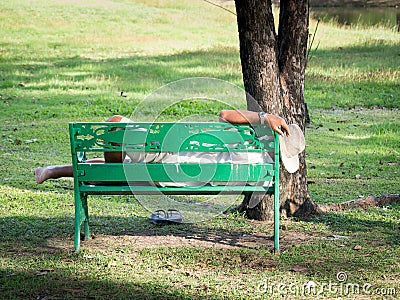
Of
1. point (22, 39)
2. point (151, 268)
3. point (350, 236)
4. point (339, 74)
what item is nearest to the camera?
point (151, 268)

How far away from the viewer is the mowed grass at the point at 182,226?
179 inches

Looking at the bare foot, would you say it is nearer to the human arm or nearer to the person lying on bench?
the person lying on bench

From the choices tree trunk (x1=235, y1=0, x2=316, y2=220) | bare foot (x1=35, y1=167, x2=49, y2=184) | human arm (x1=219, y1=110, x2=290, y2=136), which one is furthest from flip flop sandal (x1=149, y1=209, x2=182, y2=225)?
human arm (x1=219, y1=110, x2=290, y2=136)

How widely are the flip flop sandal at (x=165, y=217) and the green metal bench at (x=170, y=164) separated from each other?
0.96m

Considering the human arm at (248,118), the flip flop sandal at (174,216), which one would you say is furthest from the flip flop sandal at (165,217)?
the human arm at (248,118)

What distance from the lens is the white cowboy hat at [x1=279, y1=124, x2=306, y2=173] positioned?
17.2 feet

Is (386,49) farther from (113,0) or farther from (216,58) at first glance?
(113,0)

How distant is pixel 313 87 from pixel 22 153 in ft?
26.1

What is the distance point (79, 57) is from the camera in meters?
19.3

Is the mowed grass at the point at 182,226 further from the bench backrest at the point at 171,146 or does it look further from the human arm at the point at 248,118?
the human arm at the point at 248,118

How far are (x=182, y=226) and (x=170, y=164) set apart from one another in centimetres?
113

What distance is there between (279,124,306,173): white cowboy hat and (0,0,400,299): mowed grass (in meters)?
0.62

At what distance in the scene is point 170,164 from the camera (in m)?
4.88

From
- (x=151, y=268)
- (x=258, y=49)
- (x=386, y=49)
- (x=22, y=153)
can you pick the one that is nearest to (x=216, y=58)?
(x=386, y=49)
